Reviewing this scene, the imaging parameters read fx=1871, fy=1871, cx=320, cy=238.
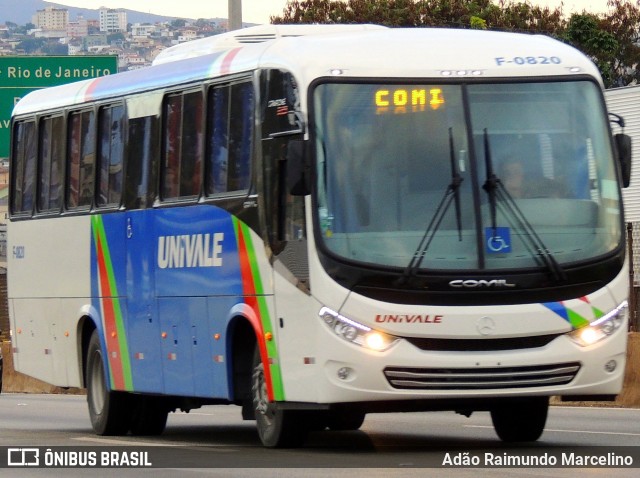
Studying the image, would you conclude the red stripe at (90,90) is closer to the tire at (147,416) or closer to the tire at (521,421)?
the tire at (147,416)

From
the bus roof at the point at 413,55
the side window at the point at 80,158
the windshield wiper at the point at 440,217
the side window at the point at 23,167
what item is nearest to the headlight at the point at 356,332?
the windshield wiper at the point at 440,217

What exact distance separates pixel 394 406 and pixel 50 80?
25.2 metres

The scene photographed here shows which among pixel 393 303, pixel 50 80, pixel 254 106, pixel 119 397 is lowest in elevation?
pixel 50 80

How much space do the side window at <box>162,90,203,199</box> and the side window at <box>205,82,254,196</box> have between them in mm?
246

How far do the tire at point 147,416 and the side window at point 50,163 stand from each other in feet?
7.99

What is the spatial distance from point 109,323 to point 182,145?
2.70 metres

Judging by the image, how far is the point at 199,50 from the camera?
1728 centimetres

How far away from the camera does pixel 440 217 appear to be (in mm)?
13594

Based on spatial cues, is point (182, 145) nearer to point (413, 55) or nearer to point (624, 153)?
point (413, 55)

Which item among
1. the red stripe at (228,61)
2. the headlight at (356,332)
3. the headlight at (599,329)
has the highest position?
the red stripe at (228,61)

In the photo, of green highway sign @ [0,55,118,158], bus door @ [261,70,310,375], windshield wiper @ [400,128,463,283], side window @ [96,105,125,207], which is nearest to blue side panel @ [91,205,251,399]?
side window @ [96,105,125,207]

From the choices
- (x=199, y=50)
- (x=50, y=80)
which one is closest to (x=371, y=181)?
(x=199, y=50)

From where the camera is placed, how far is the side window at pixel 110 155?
18062 mm

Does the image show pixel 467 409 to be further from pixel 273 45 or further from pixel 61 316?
pixel 61 316
